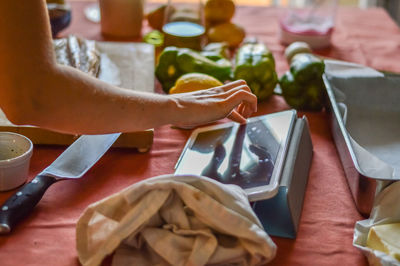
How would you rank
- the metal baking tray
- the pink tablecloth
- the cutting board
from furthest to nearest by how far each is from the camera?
the cutting board → the metal baking tray → the pink tablecloth

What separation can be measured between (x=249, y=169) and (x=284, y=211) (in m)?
0.10

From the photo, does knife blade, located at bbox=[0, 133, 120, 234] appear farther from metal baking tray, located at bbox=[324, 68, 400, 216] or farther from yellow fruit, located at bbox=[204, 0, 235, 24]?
yellow fruit, located at bbox=[204, 0, 235, 24]

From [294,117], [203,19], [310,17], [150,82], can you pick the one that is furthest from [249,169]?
[310,17]

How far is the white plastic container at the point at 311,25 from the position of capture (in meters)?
1.51

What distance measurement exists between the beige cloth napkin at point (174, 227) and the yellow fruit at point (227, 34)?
833mm

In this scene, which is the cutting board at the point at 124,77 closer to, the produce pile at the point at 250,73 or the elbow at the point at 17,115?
the produce pile at the point at 250,73

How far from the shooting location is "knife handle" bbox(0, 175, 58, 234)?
751 millimetres

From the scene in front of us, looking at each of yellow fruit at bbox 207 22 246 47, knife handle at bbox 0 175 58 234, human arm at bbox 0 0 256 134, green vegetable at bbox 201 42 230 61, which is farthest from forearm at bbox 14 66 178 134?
yellow fruit at bbox 207 22 246 47

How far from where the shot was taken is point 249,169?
2.75ft

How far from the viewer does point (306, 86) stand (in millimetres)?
1167

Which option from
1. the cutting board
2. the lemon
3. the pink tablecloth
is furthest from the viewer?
the lemon

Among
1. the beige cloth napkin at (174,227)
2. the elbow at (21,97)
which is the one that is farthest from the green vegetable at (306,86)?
the elbow at (21,97)

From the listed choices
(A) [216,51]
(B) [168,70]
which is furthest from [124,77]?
(A) [216,51]

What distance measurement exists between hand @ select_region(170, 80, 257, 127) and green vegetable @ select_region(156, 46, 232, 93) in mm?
320
